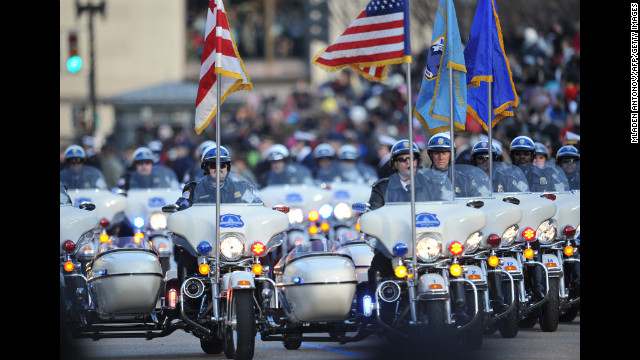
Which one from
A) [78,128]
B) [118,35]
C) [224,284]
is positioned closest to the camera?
[224,284]

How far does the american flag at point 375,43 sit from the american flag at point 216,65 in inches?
31.2

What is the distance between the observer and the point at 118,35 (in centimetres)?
6044

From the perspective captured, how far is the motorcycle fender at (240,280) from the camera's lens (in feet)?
42.1

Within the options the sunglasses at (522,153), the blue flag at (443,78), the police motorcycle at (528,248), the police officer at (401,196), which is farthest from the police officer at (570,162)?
the police officer at (401,196)

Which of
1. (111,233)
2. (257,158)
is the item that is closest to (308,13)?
(257,158)

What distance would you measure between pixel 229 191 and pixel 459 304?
98.9 inches

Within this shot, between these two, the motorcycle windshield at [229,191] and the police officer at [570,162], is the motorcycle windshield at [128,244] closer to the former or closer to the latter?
the motorcycle windshield at [229,191]

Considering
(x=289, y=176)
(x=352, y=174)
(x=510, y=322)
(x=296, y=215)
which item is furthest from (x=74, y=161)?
(x=510, y=322)

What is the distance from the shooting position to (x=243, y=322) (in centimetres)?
1274

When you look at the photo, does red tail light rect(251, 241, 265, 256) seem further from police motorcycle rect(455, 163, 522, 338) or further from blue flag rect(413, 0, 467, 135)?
blue flag rect(413, 0, 467, 135)

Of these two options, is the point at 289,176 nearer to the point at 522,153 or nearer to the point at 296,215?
the point at 296,215

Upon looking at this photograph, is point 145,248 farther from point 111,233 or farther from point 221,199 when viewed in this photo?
point 111,233

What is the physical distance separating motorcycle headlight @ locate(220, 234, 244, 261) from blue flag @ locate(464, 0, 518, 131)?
4935mm
